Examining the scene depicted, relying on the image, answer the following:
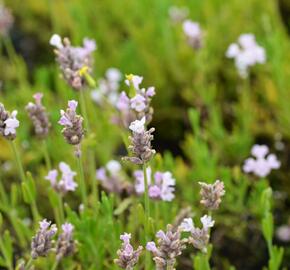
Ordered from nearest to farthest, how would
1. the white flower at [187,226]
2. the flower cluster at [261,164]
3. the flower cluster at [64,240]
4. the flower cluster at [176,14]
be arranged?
the white flower at [187,226], the flower cluster at [64,240], the flower cluster at [261,164], the flower cluster at [176,14]

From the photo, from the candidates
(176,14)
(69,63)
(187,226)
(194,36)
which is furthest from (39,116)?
(176,14)

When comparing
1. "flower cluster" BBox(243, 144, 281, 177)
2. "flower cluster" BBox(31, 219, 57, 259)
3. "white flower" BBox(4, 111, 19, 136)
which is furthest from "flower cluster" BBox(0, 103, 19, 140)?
"flower cluster" BBox(243, 144, 281, 177)

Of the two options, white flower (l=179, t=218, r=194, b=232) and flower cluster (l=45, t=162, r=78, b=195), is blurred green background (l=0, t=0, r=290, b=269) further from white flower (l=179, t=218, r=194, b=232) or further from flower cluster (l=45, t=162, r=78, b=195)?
white flower (l=179, t=218, r=194, b=232)

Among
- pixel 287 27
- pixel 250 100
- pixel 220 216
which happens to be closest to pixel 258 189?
pixel 220 216

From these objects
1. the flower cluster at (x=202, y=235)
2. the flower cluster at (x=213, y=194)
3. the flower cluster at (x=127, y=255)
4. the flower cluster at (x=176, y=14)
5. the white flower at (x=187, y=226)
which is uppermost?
the flower cluster at (x=176, y=14)

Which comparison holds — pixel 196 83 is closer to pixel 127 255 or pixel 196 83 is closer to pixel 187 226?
pixel 187 226

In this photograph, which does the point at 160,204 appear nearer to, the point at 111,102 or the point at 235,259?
the point at 235,259

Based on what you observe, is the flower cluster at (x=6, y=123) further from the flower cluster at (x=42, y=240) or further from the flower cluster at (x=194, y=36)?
the flower cluster at (x=194, y=36)

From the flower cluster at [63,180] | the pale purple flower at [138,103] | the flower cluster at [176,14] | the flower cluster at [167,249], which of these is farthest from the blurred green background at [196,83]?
the flower cluster at [167,249]
